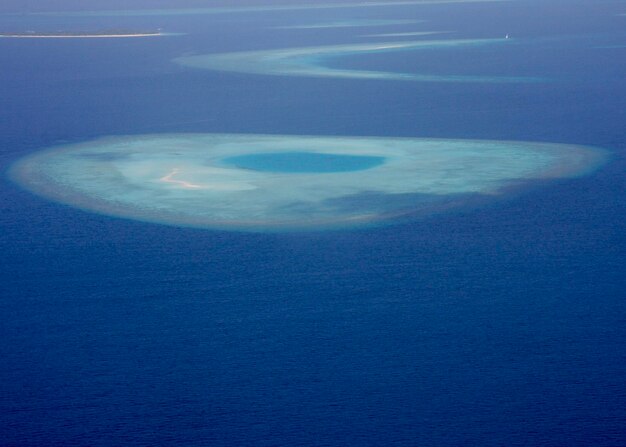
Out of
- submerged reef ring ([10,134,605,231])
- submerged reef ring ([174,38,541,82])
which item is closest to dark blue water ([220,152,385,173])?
submerged reef ring ([10,134,605,231])

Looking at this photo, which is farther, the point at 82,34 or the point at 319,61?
the point at 82,34

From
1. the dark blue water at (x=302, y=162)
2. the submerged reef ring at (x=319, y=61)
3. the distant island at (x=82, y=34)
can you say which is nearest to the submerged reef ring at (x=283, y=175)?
the dark blue water at (x=302, y=162)

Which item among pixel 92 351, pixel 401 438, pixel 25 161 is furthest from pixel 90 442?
pixel 25 161

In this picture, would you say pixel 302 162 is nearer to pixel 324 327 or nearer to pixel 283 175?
pixel 283 175

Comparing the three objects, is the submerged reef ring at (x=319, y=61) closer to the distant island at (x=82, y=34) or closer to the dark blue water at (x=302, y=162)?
the dark blue water at (x=302, y=162)

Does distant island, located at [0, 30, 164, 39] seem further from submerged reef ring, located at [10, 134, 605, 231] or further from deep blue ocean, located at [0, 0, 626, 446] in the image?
deep blue ocean, located at [0, 0, 626, 446]

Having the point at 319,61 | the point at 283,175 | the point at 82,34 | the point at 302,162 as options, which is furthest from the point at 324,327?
the point at 82,34

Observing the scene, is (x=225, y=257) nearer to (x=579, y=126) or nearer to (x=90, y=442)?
(x=90, y=442)
